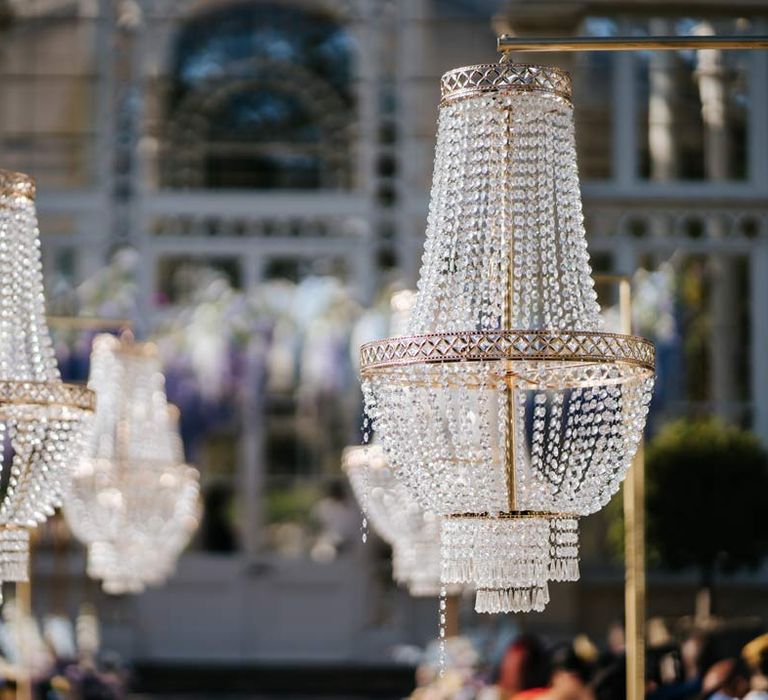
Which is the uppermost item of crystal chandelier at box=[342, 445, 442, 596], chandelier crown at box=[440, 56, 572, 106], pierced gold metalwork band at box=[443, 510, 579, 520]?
chandelier crown at box=[440, 56, 572, 106]

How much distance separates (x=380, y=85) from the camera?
13.2 metres

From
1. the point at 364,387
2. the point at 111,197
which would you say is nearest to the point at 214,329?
the point at 111,197

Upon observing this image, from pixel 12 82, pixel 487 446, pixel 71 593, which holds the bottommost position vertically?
pixel 71 593

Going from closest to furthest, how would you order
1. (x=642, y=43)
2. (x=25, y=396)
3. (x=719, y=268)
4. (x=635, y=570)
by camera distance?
(x=642, y=43) < (x=25, y=396) < (x=635, y=570) < (x=719, y=268)

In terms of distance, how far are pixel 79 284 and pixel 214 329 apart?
3.69ft

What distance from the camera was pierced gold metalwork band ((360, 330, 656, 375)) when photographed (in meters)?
3.62

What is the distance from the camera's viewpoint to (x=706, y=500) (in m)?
10.8

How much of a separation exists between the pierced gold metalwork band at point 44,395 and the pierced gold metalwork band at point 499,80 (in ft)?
4.10

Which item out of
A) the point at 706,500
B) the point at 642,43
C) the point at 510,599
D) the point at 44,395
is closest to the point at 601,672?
the point at 706,500

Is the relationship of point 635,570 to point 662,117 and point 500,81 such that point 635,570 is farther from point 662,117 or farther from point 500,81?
point 662,117

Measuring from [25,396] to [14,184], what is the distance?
52 cm

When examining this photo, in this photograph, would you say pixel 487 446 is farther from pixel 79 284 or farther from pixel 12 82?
pixel 12 82

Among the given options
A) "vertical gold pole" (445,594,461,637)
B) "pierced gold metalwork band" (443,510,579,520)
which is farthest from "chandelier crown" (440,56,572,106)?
"vertical gold pole" (445,594,461,637)

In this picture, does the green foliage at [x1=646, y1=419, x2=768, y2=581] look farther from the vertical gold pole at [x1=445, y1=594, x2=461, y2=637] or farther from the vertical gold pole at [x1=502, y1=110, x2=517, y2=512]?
the vertical gold pole at [x1=502, y1=110, x2=517, y2=512]
